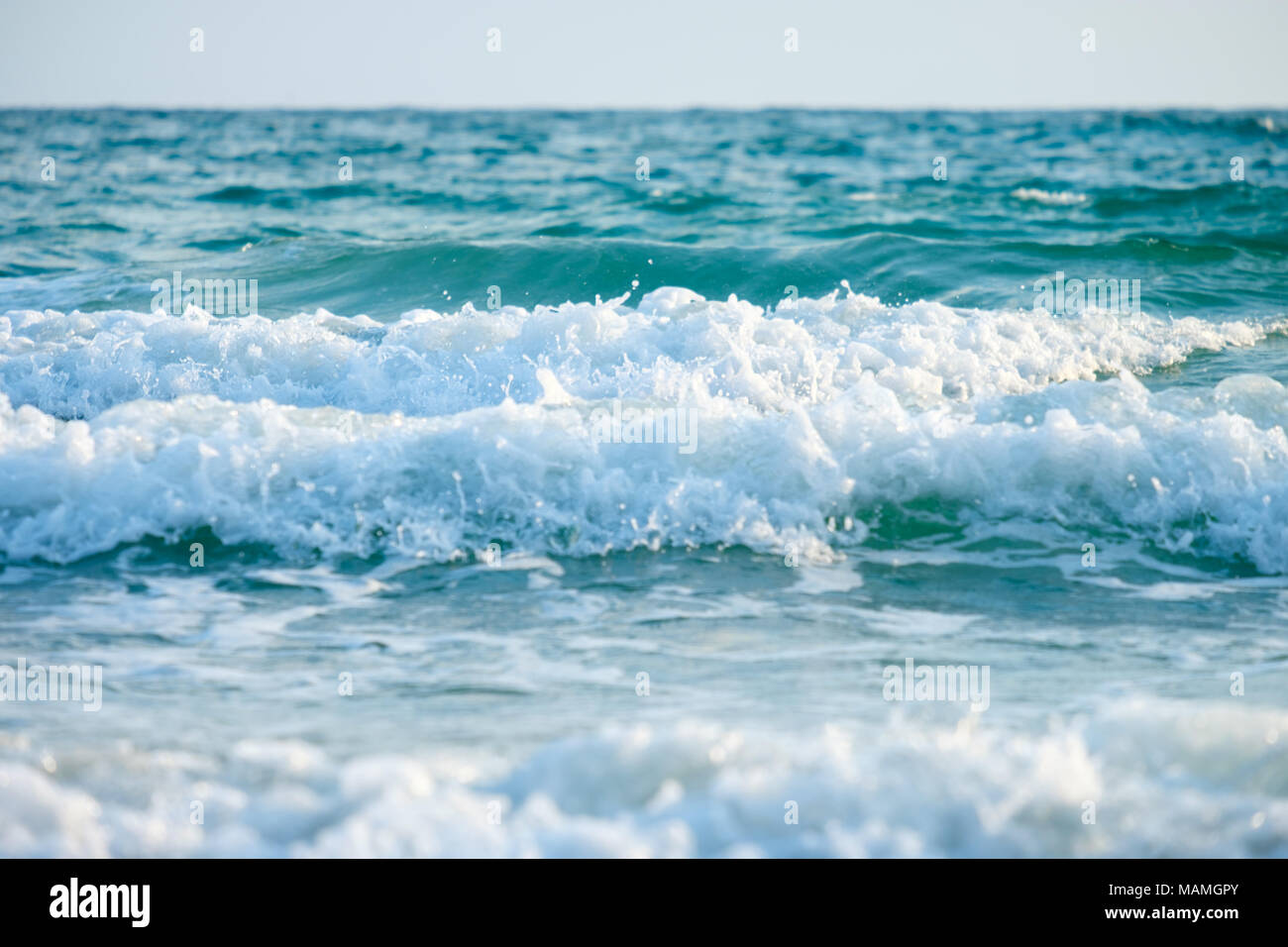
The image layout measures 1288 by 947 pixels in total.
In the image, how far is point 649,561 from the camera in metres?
6.13

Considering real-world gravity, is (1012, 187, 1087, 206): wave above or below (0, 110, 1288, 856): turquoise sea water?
above

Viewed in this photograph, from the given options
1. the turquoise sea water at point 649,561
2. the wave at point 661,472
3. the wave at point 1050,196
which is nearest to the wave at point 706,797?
the turquoise sea water at point 649,561

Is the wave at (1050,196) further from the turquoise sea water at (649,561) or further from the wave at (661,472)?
the wave at (661,472)

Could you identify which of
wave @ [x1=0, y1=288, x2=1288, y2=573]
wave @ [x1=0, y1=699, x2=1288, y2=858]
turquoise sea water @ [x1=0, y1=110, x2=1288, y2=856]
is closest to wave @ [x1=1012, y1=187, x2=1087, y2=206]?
turquoise sea water @ [x1=0, y1=110, x2=1288, y2=856]

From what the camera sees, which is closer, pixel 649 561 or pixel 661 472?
pixel 649 561

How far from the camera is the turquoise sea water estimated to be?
3721 mm

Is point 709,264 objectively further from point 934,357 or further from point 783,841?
point 783,841

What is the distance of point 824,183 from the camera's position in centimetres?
2298

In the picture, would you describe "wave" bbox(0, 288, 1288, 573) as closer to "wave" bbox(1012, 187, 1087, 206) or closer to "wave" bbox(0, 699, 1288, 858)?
"wave" bbox(0, 699, 1288, 858)

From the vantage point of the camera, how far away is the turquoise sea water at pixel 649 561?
3.72 metres

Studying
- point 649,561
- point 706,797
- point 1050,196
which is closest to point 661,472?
point 649,561

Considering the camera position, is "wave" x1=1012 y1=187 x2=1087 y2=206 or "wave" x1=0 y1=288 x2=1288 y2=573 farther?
"wave" x1=1012 y1=187 x2=1087 y2=206

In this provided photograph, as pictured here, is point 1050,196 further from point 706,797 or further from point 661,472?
point 706,797
